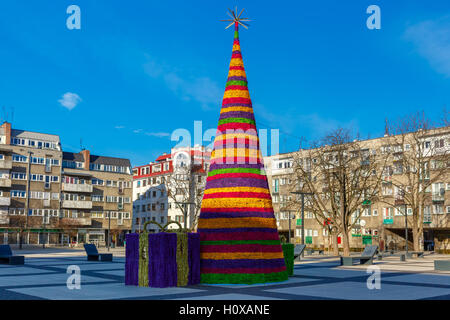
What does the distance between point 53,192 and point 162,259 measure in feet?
201

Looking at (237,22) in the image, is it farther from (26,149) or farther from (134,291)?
(26,149)

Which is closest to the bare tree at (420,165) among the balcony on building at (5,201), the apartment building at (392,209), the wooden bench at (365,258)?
the apartment building at (392,209)

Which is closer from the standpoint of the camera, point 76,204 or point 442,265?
point 442,265

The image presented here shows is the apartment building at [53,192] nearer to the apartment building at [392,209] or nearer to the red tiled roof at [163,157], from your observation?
the red tiled roof at [163,157]

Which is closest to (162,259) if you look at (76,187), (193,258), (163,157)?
(193,258)

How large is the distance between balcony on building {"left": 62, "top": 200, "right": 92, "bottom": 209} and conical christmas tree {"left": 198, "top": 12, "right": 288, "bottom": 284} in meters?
60.8

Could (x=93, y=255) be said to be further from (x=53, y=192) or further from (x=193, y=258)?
(x=53, y=192)

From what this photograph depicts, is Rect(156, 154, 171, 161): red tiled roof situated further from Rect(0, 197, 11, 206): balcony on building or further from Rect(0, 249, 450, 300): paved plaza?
Result: Rect(0, 249, 450, 300): paved plaza

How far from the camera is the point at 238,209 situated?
16.8 meters

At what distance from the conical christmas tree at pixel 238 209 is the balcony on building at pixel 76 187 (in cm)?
6095

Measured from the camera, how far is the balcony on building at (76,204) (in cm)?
7377

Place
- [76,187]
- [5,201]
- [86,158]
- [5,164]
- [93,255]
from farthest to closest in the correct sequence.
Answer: [86,158]
[76,187]
[5,164]
[5,201]
[93,255]
